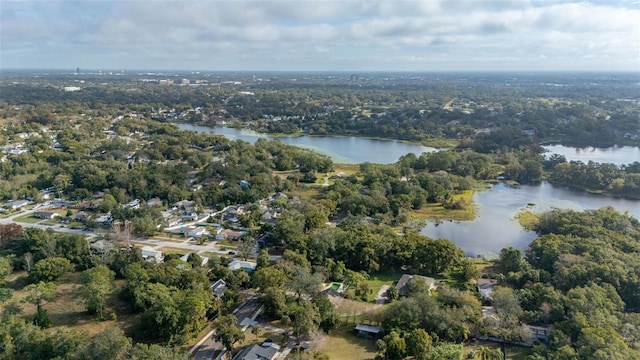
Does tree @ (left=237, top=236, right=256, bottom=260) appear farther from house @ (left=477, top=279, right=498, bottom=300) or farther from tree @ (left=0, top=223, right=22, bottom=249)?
tree @ (left=0, top=223, right=22, bottom=249)

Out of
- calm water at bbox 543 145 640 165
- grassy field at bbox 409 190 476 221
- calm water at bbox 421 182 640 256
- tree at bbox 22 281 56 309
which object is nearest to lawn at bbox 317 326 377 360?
calm water at bbox 421 182 640 256

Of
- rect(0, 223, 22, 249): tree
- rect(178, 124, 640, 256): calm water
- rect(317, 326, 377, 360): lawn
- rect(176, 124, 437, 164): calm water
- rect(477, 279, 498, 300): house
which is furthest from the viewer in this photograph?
rect(176, 124, 437, 164): calm water

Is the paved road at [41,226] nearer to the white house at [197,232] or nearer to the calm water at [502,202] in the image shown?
the white house at [197,232]

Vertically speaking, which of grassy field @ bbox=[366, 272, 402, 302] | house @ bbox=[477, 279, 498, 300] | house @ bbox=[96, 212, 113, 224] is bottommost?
grassy field @ bbox=[366, 272, 402, 302]

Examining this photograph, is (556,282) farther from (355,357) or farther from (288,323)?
(288,323)

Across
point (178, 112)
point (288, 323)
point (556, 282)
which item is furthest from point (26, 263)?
point (178, 112)

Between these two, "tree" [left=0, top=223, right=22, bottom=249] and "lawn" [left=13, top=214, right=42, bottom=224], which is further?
"lawn" [left=13, top=214, right=42, bottom=224]

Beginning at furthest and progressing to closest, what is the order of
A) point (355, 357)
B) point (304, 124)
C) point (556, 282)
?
point (304, 124) < point (556, 282) < point (355, 357)
